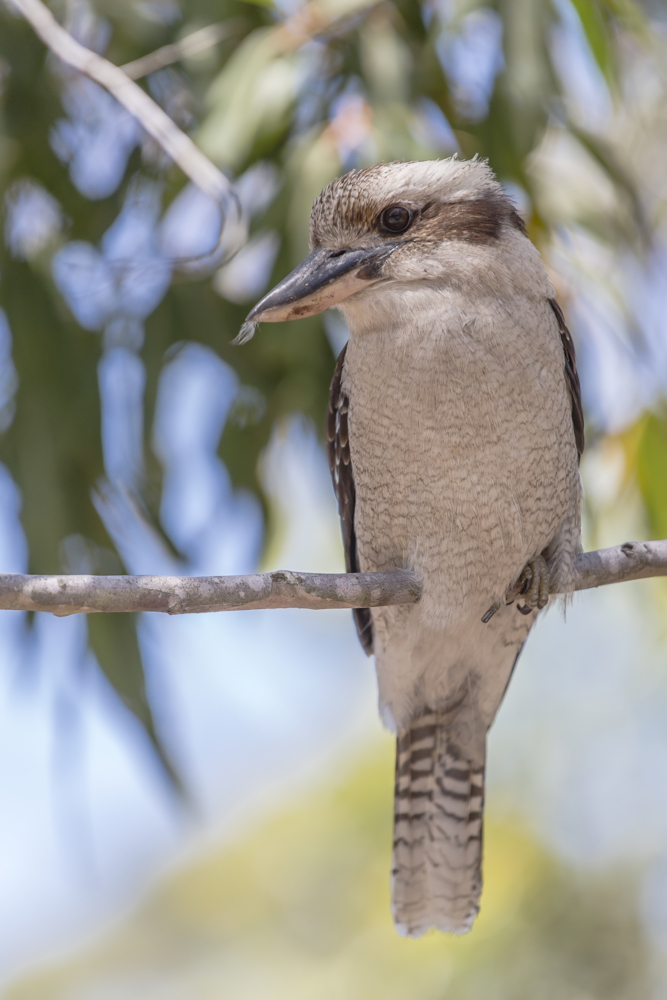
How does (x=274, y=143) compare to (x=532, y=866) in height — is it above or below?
above

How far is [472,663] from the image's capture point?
2312mm

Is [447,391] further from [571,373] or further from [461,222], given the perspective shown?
[571,373]

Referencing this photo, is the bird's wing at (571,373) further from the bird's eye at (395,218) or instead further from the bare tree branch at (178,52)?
the bare tree branch at (178,52)

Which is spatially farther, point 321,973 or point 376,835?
point 376,835

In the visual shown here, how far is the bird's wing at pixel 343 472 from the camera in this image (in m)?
2.17

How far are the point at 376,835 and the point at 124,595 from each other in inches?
152

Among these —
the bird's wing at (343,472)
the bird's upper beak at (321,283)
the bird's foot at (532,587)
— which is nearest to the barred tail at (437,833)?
the bird's wing at (343,472)

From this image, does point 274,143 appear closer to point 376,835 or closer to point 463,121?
point 463,121

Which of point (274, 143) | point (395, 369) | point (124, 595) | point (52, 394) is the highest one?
point (274, 143)

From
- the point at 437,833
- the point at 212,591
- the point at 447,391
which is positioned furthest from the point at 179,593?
the point at 437,833

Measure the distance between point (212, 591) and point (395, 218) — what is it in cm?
91

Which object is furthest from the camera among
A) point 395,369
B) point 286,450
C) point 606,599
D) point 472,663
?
point 606,599

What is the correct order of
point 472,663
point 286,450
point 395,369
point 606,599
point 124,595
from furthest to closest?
point 606,599, point 286,450, point 472,663, point 395,369, point 124,595

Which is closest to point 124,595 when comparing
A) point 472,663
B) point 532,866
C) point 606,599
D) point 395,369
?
point 395,369
